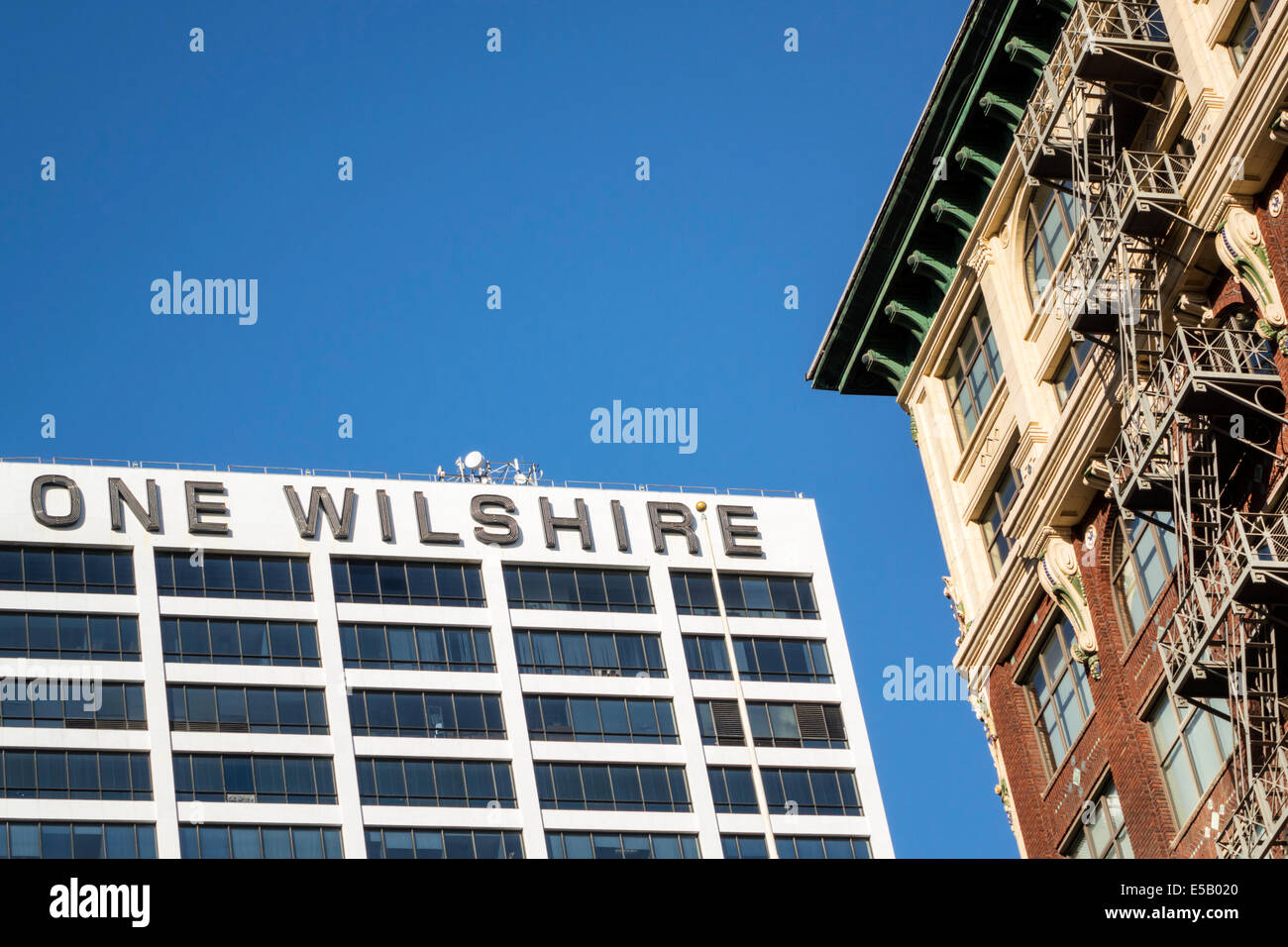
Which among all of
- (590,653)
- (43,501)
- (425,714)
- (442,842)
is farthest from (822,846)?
(43,501)

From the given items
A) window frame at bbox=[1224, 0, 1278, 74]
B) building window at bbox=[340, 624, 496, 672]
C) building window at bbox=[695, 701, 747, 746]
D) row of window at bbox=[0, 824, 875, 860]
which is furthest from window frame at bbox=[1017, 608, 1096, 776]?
building window at bbox=[340, 624, 496, 672]

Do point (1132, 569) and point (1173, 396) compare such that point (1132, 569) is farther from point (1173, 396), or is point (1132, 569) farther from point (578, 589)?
point (578, 589)

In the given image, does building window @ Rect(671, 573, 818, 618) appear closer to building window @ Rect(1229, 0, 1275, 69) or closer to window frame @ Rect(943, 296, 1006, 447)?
window frame @ Rect(943, 296, 1006, 447)

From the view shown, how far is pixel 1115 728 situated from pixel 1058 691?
3214 millimetres

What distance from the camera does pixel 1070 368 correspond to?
117 feet

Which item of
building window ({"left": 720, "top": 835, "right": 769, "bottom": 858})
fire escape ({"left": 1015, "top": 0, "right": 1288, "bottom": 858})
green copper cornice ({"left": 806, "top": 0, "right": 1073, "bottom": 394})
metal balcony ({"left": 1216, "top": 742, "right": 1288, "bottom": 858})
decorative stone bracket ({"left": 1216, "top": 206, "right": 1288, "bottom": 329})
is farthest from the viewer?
building window ({"left": 720, "top": 835, "right": 769, "bottom": 858})

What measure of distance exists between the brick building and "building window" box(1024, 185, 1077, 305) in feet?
0.22

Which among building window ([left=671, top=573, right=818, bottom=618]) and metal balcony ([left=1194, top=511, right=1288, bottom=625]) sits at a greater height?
building window ([left=671, top=573, right=818, bottom=618])

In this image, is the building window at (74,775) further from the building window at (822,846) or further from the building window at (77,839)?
the building window at (822,846)

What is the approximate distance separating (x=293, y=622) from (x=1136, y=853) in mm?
56444

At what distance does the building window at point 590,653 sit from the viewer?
86.5 m

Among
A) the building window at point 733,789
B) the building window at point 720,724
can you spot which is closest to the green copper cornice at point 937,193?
the building window at point 733,789

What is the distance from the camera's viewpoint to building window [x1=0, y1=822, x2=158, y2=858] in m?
73.8

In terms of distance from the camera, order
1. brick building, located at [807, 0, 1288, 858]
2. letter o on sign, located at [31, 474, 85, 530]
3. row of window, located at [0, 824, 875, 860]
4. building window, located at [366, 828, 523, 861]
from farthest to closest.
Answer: letter o on sign, located at [31, 474, 85, 530], building window, located at [366, 828, 523, 861], row of window, located at [0, 824, 875, 860], brick building, located at [807, 0, 1288, 858]
